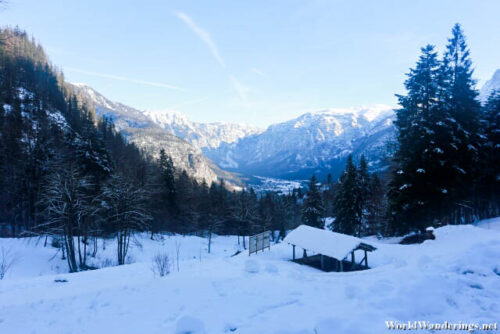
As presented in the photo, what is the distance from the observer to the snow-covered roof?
15.6 meters

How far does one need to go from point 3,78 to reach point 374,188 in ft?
328

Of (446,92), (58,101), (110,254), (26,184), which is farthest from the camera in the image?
(58,101)

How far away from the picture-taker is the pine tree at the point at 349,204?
1419 inches

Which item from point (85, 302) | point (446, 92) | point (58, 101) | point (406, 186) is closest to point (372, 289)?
point (85, 302)

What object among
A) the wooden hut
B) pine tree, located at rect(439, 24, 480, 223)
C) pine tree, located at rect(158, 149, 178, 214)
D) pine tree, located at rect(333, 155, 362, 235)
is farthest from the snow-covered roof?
pine tree, located at rect(158, 149, 178, 214)

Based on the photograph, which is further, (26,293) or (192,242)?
(192,242)

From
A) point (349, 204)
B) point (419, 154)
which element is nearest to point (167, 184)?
point (349, 204)

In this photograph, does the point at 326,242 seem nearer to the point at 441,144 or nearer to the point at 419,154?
the point at 419,154

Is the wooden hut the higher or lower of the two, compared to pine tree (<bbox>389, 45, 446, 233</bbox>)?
lower

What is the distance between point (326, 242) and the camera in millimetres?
16750

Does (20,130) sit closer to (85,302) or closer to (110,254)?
(110,254)

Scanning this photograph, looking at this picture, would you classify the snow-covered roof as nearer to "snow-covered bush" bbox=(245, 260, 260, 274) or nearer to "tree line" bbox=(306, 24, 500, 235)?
"snow-covered bush" bbox=(245, 260, 260, 274)

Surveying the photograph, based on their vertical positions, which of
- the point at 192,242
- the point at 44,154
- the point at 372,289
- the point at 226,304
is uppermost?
the point at 44,154

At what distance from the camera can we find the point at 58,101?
8212cm
